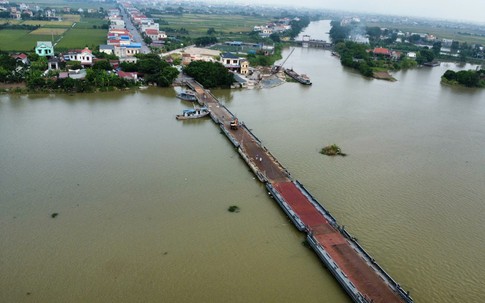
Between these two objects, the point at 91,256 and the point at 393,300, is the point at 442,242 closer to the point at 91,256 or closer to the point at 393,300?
the point at 393,300

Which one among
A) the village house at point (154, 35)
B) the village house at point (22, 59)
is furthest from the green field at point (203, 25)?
the village house at point (22, 59)

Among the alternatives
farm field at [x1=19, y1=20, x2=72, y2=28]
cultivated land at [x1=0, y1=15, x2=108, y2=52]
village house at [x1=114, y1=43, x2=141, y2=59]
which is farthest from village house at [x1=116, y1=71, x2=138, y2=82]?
farm field at [x1=19, y1=20, x2=72, y2=28]

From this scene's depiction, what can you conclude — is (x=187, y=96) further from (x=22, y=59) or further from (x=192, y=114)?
(x=22, y=59)

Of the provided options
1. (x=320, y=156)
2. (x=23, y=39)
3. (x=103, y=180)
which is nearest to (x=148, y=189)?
(x=103, y=180)

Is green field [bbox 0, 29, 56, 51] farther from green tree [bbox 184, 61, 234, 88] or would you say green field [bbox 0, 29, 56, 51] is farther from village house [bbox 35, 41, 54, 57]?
green tree [bbox 184, 61, 234, 88]

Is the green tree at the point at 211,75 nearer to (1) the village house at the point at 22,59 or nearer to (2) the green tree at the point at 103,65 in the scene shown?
(2) the green tree at the point at 103,65

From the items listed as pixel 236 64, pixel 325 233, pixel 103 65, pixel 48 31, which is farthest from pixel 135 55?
pixel 325 233
